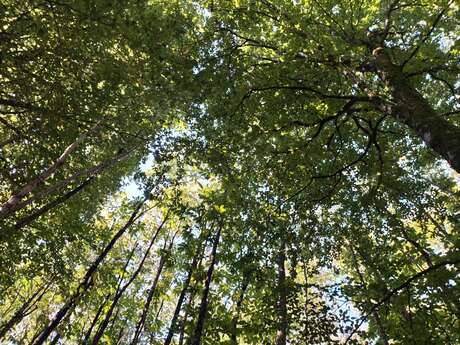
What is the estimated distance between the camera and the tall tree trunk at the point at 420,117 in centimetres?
467

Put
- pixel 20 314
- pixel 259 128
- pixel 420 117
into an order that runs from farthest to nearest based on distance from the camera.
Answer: pixel 20 314
pixel 259 128
pixel 420 117

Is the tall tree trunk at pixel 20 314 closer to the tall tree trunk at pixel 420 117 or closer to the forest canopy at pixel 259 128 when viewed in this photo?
the forest canopy at pixel 259 128

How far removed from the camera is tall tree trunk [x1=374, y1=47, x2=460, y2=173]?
15.3ft

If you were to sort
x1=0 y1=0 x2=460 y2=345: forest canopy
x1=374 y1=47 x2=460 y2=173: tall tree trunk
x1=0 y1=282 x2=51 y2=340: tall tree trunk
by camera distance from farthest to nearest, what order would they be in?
x1=0 y1=282 x2=51 y2=340: tall tree trunk < x1=0 y1=0 x2=460 y2=345: forest canopy < x1=374 y1=47 x2=460 y2=173: tall tree trunk

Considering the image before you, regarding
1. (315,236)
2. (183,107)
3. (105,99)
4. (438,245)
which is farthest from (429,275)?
(438,245)

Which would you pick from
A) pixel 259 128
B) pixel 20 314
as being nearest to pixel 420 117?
pixel 259 128

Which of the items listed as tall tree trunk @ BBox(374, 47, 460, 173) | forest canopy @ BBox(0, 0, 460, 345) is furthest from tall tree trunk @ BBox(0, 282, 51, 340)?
tall tree trunk @ BBox(374, 47, 460, 173)

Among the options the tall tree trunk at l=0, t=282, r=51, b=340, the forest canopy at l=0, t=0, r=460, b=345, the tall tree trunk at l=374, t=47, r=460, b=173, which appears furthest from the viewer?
the tall tree trunk at l=0, t=282, r=51, b=340

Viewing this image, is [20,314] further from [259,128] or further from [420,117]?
[420,117]

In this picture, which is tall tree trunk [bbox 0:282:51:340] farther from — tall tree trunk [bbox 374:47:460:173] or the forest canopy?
tall tree trunk [bbox 374:47:460:173]

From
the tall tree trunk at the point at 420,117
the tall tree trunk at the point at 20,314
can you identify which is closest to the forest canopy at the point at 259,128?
the tall tree trunk at the point at 420,117

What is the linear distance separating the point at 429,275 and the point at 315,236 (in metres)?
2.53

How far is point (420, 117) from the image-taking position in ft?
17.3

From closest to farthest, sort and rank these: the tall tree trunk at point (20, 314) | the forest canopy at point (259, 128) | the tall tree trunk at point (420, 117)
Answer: the tall tree trunk at point (420, 117)
the forest canopy at point (259, 128)
the tall tree trunk at point (20, 314)
